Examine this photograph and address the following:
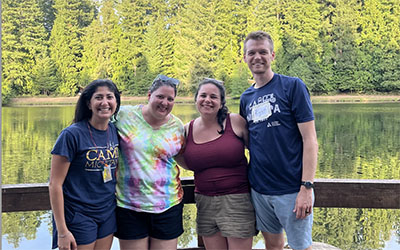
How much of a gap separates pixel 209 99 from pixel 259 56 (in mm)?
289

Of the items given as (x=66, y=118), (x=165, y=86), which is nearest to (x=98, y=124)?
(x=165, y=86)

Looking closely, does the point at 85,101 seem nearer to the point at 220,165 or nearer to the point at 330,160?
the point at 220,165

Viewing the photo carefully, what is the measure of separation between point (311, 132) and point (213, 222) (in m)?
0.58

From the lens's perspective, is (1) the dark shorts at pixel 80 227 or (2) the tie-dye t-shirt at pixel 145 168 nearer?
(1) the dark shorts at pixel 80 227

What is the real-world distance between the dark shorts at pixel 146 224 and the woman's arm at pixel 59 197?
0.23 meters

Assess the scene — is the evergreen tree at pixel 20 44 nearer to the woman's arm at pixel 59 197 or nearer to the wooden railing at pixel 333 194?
the wooden railing at pixel 333 194

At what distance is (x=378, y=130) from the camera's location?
109ft

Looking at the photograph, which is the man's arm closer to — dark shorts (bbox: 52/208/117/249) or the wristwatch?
the wristwatch

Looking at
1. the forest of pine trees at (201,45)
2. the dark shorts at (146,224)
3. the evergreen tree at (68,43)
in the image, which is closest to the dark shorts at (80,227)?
the dark shorts at (146,224)

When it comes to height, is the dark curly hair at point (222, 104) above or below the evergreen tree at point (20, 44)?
below

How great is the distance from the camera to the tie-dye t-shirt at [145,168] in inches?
69.1

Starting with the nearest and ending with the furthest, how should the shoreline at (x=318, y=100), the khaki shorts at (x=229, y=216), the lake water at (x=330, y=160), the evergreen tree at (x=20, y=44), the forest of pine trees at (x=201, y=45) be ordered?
the khaki shorts at (x=229, y=216)
the lake water at (x=330, y=160)
the forest of pine trees at (x=201, y=45)
the evergreen tree at (x=20, y=44)
the shoreline at (x=318, y=100)

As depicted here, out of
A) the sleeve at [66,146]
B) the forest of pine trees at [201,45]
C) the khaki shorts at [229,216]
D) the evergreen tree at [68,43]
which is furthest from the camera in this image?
the evergreen tree at [68,43]

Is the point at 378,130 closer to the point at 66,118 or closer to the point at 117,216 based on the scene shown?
the point at 66,118
